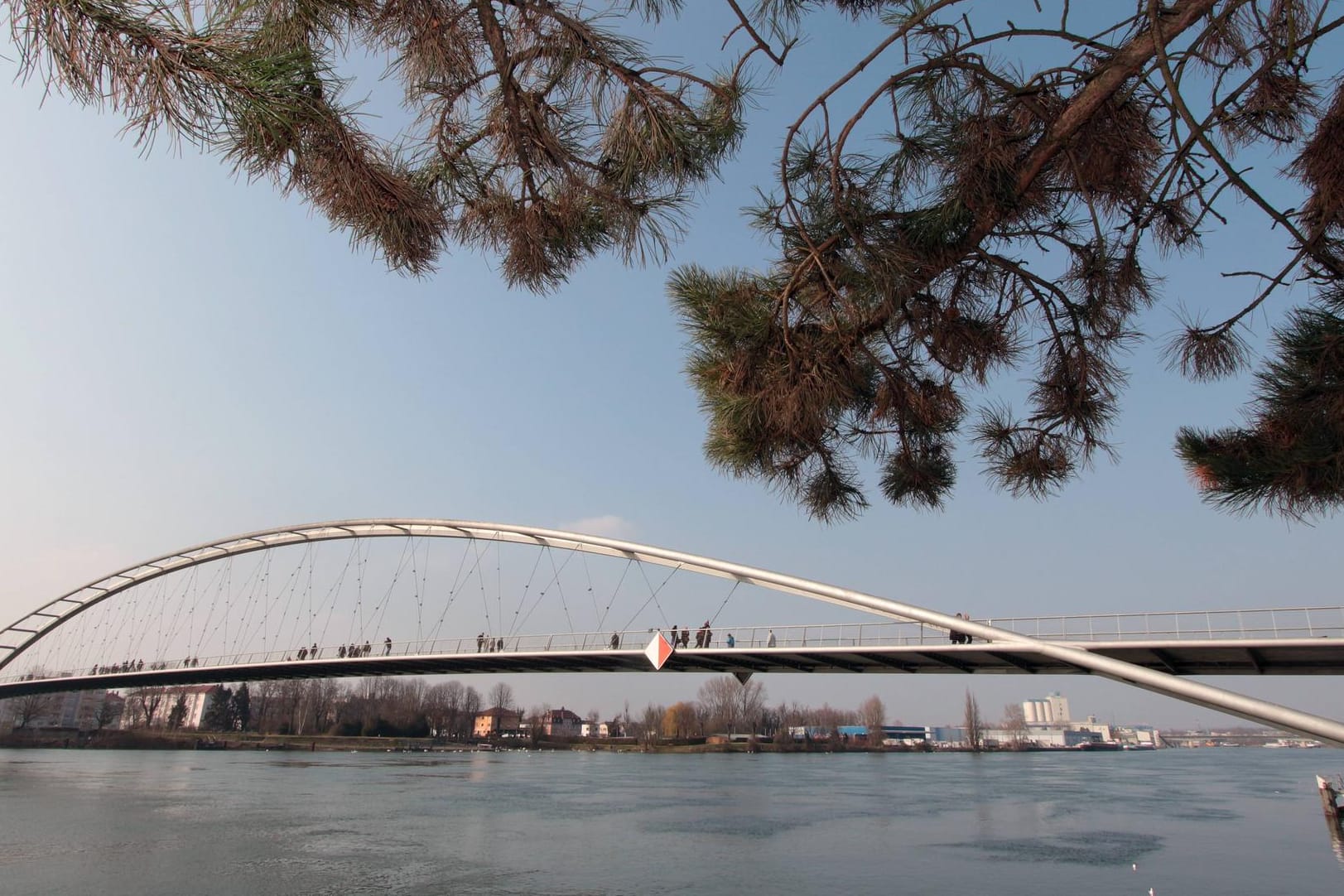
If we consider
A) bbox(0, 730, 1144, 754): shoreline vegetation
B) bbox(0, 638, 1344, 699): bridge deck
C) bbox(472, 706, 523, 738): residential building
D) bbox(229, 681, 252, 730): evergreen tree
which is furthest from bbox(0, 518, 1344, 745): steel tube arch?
bbox(472, 706, 523, 738): residential building

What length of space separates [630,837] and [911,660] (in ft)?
21.1

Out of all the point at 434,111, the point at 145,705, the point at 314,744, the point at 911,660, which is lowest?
the point at 314,744

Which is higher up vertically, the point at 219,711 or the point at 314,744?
the point at 219,711

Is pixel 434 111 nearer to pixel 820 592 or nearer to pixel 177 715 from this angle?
pixel 820 592

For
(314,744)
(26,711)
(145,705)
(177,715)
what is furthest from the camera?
(145,705)

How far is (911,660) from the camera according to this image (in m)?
14.4

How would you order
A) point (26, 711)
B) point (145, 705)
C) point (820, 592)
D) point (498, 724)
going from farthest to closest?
1. point (498, 724)
2. point (145, 705)
3. point (26, 711)
4. point (820, 592)

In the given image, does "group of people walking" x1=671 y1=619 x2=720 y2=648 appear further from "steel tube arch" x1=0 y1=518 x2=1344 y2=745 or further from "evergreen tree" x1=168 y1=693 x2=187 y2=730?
"evergreen tree" x1=168 y1=693 x2=187 y2=730

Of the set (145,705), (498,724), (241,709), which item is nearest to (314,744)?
(241,709)

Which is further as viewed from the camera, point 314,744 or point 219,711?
point 219,711

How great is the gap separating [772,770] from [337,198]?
42.6 meters

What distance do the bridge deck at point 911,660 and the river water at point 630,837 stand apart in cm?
310

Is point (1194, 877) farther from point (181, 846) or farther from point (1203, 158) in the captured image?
point (181, 846)

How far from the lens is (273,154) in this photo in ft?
7.63
